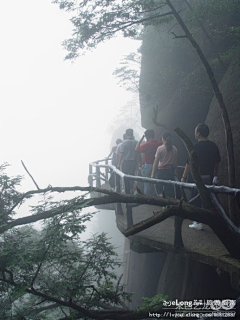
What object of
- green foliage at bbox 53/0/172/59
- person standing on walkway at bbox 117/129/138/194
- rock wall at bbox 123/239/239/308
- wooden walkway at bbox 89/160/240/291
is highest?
green foliage at bbox 53/0/172/59

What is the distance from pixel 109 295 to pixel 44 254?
150 centimetres

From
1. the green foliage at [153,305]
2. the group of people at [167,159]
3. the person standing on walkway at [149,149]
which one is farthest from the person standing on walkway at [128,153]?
the green foliage at [153,305]

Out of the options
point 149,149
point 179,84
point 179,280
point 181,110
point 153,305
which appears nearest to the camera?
point 153,305

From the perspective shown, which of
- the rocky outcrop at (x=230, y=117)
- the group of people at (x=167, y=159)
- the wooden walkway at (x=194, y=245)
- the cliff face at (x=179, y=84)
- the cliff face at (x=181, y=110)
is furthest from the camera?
the cliff face at (x=179, y=84)

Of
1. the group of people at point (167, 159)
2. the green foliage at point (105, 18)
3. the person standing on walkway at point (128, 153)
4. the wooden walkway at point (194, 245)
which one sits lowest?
the wooden walkway at point (194, 245)

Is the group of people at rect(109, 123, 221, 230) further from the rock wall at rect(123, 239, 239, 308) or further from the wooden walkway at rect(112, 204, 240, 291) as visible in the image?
the rock wall at rect(123, 239, 239, 308)

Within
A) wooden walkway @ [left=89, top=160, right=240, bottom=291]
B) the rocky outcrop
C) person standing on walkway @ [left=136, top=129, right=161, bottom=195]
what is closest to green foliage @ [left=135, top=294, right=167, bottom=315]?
wooden walkway @ [left=89, top=160, right=240, bottom=291]

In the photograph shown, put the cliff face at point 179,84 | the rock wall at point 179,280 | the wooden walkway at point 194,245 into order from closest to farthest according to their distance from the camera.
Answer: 1. the wooden walkway at point 194,245
2. the rock wall at point 179,280
3. the cliff face at point 179,84

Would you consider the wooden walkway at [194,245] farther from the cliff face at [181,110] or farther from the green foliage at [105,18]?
the green foliage at [105,18]

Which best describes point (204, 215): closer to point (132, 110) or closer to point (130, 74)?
point (130, 74)

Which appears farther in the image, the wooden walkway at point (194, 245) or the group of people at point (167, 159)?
the group of people at point (167, 159)

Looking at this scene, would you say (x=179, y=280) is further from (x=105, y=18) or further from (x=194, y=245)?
(x=105, y=18)

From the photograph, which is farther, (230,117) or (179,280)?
(230,117)

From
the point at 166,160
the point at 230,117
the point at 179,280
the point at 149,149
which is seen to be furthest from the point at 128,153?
the point at 179,280
